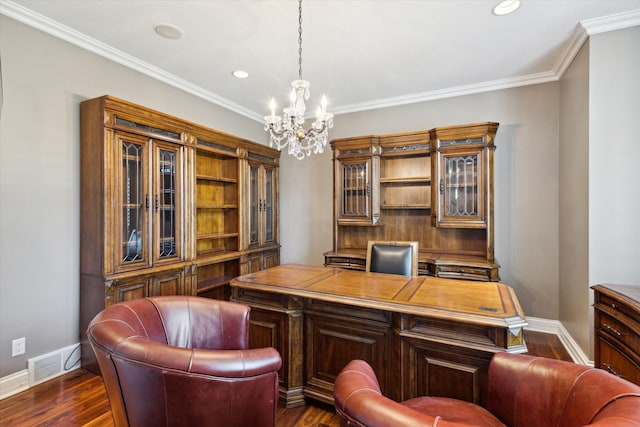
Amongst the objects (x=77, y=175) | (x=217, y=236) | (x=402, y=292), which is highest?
(x=77, y=175)

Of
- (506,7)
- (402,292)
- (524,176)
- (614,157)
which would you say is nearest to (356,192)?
(524,176)

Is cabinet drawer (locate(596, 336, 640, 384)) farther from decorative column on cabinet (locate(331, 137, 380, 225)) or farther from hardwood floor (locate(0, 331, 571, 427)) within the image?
decorative column on cabinet (locate(331, 137, 380, 225))

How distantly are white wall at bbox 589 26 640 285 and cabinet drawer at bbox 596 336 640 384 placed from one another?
Answer: 0.67 m

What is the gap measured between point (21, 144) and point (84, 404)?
2.01m

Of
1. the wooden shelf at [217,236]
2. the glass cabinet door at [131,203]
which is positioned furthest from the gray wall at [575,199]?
the glass cabinet door at [131,203]

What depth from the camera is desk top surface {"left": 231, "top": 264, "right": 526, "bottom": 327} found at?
5.28ft

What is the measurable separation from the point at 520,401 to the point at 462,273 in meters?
2.25

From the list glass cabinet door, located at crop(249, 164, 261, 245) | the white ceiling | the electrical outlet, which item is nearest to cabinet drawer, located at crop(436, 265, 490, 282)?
the white ceiling

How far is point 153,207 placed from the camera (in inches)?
114

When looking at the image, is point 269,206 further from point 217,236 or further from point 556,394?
point 556,394

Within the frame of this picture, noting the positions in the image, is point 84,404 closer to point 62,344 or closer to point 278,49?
point 62,344

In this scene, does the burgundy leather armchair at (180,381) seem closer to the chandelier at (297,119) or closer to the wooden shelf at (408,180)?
the chandelier at (297,119)

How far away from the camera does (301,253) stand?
4844 mm

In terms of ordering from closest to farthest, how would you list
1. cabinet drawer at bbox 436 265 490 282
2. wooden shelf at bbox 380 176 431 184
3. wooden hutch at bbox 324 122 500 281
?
cabinet drawer at bbox 436 265 490 282
wooden hutch at bbox 324 122 500 281
wooden shelf at bbox 380 176 431 184
